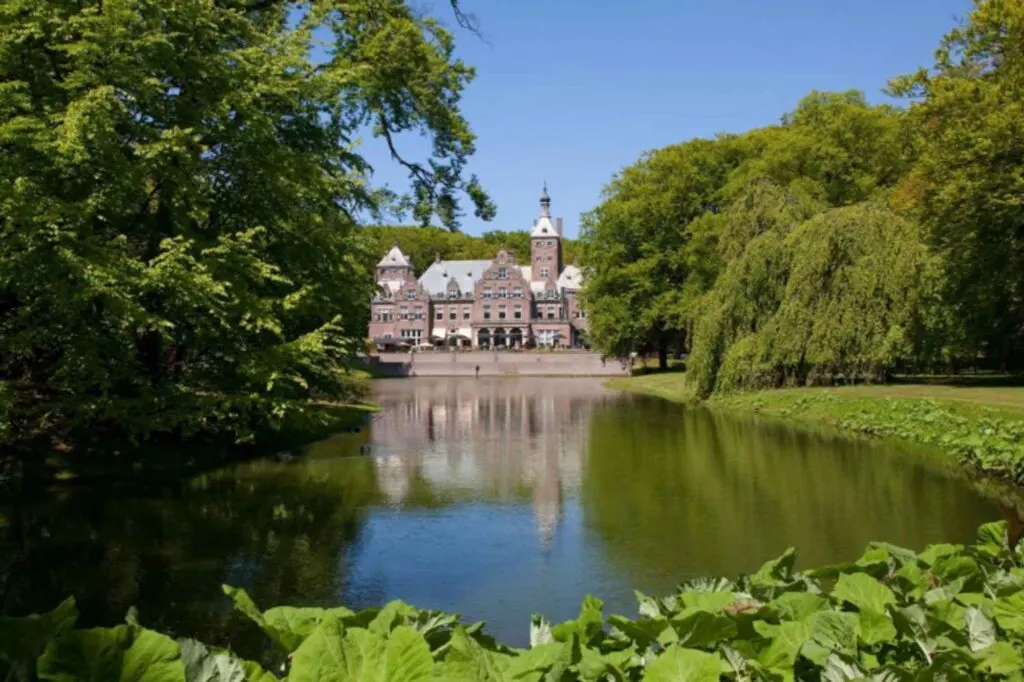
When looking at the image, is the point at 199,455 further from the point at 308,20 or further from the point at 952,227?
the point at 952,227

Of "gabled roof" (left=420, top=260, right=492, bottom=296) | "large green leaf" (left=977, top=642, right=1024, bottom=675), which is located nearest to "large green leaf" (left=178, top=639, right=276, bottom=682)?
"large green leaf" (left=977, top=642, right=1024, bottom=675)

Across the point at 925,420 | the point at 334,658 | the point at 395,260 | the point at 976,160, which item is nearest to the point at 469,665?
the point at 334,658

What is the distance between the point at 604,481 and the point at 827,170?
29245 millimetres

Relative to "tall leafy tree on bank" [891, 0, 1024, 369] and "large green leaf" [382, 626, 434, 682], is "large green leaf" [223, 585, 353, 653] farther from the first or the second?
"tall leafy tree on bank" [891, 0, 1024, 369]

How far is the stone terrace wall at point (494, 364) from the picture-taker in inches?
2279

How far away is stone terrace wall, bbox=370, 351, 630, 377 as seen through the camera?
5789 cm

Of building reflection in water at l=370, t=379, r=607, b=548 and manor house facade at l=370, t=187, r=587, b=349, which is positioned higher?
manor house facade at l=370, t=187, r=587, b=349

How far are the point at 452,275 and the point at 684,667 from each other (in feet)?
271

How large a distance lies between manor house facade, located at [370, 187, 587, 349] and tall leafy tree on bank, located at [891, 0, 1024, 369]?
55.9 metres

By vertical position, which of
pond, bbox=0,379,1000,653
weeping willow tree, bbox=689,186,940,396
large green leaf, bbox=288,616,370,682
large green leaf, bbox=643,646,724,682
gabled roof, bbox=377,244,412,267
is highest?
gabled roof, bbox=377,244,412,267

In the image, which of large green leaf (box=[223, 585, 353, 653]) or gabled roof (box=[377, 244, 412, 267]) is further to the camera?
gabled roof (box=[377, 244, 412, 267])

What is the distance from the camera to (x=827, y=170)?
3800 centimetres

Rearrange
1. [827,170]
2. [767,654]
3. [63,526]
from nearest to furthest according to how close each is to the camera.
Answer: [767,654] → [63,526] → [827,170]

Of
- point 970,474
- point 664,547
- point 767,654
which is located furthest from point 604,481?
point 767,654
